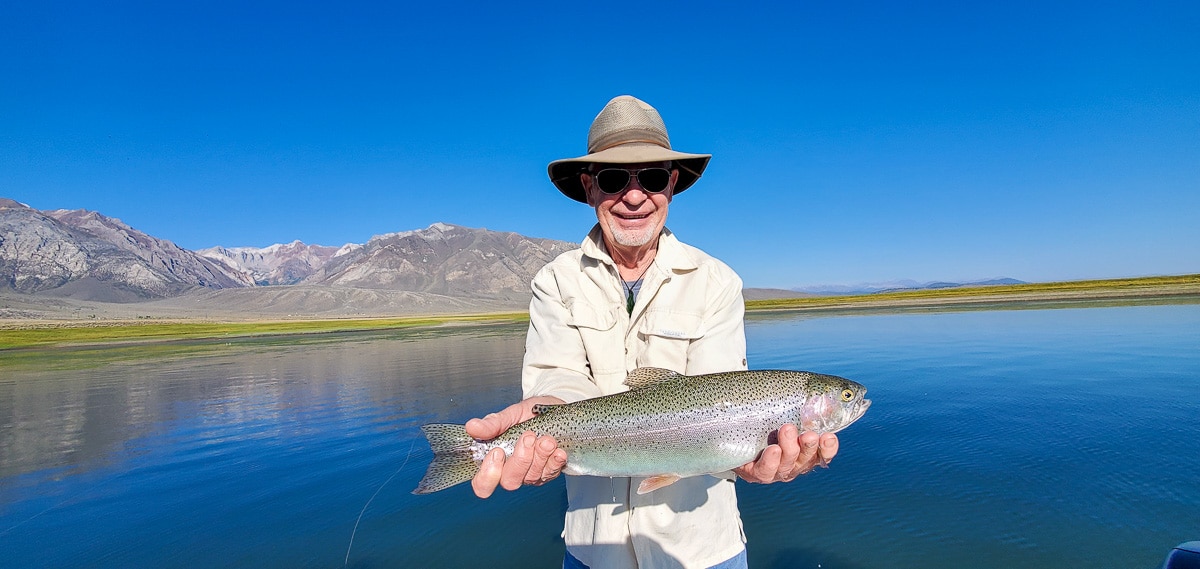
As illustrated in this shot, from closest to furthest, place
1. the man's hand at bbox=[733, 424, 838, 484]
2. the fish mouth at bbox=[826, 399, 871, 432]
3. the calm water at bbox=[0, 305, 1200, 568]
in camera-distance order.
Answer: the man's hand at bbox=[733, 424, 838, 484] < the fish mouth at bbox=[826, 399, 871, 432] < the calm water at bbox=[0, 305, 1200, 568]

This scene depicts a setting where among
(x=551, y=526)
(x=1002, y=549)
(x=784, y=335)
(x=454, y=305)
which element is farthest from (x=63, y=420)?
(x=454, y=305)

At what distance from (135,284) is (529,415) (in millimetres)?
256596

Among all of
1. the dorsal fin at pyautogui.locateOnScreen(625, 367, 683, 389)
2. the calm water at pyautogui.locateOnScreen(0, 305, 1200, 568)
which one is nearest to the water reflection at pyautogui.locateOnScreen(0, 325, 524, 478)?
the calm water at pyautogui.locateOnScreen(0, 305, 1200, 568)

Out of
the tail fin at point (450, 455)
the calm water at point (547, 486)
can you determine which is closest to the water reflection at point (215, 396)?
the calm water at point (547, 486)

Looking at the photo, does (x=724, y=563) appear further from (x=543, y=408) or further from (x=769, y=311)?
(x=769, y=311)

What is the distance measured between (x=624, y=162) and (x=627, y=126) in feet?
1.36

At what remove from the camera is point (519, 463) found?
3.15 meters

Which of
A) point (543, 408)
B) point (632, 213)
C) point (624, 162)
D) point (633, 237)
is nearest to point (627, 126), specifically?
point (624, 162)

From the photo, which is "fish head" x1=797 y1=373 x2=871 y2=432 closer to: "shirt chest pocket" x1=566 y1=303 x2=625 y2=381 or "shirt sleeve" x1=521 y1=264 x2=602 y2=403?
"shirt chest pocket" x1=566 y1=303 x2=625 y2=381

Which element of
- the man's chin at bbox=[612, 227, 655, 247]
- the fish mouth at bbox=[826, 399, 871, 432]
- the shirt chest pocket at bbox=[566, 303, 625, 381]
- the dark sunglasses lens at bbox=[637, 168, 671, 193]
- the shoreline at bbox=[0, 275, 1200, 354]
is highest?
the dark sunglasses lens at bbox=[637, 168, 671, 193]

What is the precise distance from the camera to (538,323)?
3.77 metres

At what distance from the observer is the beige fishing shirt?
329cm

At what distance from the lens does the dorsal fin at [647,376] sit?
3.50 metres

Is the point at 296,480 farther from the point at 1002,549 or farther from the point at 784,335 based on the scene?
the point at 784,335
